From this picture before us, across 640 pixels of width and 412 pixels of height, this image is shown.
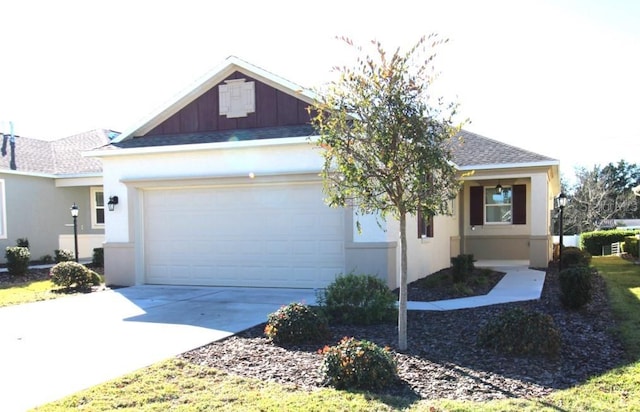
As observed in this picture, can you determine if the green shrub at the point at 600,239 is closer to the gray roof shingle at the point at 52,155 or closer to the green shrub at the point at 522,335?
the green shrub at the point at 522,335

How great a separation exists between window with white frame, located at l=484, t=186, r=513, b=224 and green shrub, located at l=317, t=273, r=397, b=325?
470 inches

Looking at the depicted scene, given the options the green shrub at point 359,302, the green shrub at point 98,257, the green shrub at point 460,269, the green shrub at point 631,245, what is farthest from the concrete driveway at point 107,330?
the green shrub at point 631,245

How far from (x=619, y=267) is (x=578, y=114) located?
892 inches

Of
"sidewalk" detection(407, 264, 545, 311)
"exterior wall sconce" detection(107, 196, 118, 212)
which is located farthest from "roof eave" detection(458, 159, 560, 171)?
"exterior wall sconce" detection(107, 196, 118, 212)

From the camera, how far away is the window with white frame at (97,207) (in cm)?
2023

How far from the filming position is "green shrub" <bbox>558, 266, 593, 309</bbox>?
27.2 feet

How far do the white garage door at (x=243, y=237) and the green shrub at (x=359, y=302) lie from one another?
3063 millimetres

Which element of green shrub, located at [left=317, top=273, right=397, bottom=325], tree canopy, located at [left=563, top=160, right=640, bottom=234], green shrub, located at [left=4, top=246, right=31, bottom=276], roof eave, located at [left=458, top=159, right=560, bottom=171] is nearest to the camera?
green shrub, located at [left=317, top=273, right=397, bottom=325]

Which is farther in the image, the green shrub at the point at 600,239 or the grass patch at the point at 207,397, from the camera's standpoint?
the green shrub at the point at 600,239

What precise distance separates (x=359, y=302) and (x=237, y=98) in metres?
6.76

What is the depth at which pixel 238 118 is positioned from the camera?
12492 mm

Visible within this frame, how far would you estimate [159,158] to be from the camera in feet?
40.4

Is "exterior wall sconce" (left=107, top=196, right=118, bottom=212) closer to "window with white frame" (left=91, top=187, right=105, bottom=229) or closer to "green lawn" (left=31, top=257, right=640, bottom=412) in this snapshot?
"green lawn" (left=31, top=257, right=640, bottom=412)

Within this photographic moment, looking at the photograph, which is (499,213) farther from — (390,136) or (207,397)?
(207,397)
